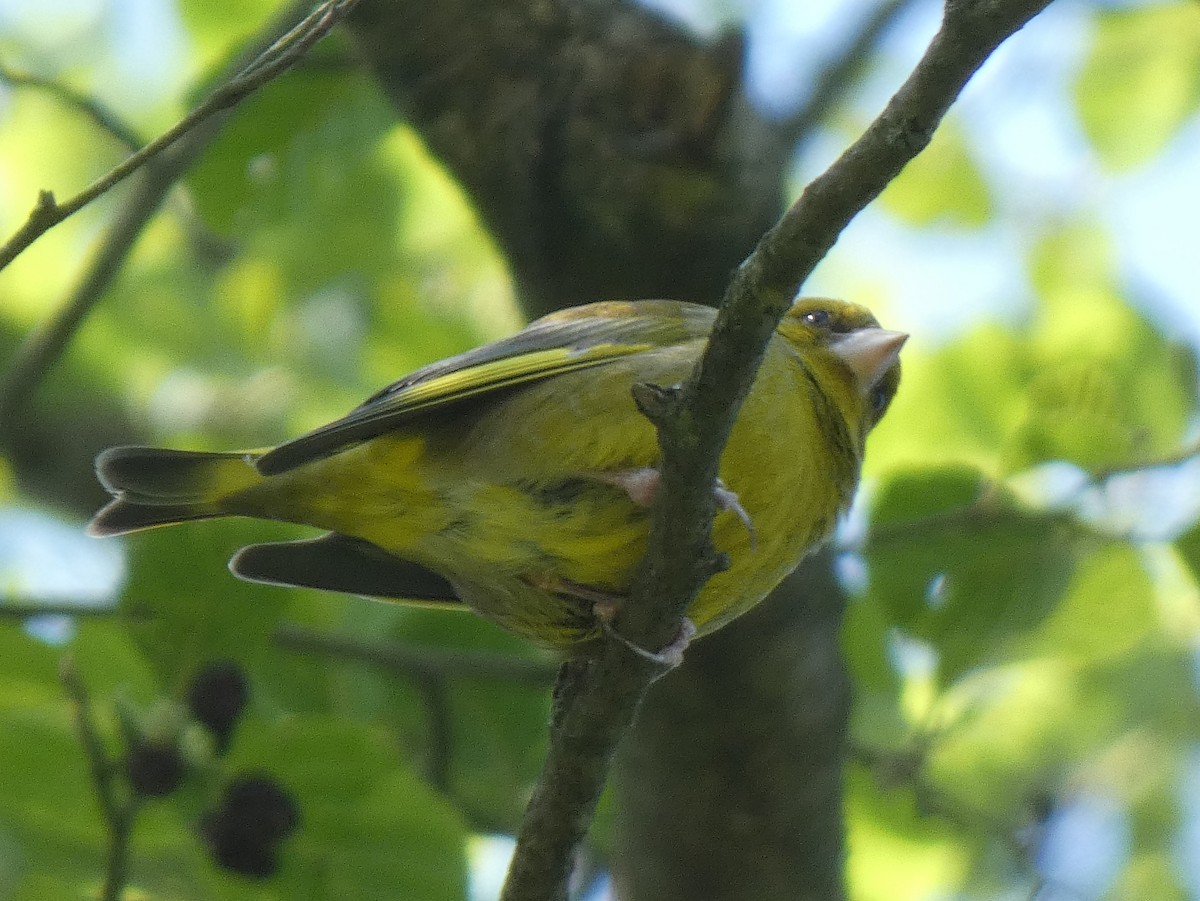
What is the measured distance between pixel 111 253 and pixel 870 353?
7.15 feet

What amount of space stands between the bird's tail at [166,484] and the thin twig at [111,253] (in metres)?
0.56

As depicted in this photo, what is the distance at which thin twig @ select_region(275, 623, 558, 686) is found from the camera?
452cm

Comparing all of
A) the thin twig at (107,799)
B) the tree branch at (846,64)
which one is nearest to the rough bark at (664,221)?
the tree branch at (846,64)

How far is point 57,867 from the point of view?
364 cm

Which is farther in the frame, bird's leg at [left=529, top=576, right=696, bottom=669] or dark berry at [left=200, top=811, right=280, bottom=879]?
dark berry at [left=200, top=811, right=280, bottom=879]

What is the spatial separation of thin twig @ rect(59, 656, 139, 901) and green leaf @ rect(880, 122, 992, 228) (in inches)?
195

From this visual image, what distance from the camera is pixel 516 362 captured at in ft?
11.4

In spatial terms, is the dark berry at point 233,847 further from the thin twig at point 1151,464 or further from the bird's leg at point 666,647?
the thin twig at point 1151,464

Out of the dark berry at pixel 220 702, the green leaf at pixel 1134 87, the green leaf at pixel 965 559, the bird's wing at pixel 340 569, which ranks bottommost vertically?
the dark berry at pixel 220 702

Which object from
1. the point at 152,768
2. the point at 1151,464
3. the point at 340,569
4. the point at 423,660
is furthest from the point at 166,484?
the point at 1151,464

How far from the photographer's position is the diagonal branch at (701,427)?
2074 mm

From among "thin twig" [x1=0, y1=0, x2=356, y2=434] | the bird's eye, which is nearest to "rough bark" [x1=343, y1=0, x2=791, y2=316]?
the bird's eye

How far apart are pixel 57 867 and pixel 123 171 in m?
2.09

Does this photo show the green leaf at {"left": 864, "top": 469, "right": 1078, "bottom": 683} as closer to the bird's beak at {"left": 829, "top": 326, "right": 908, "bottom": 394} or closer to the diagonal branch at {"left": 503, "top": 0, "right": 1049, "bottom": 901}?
the bird's beak at {"left": 829, "top": 326, "right": 908, "bottom": 394}
